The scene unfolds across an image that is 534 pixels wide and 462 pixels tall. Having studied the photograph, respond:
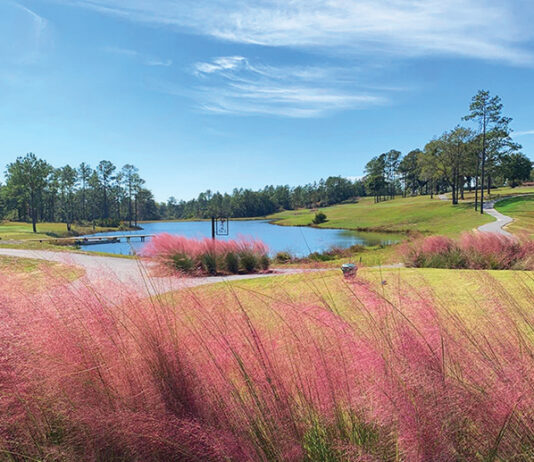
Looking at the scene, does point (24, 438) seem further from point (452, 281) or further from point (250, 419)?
point (452, 281)

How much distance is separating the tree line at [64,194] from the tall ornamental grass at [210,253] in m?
39.5

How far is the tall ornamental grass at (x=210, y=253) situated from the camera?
35.0ft

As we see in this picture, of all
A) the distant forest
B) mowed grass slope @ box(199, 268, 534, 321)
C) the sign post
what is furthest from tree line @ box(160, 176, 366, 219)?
mowed grass slope @ box(199, 268, 534, 321)

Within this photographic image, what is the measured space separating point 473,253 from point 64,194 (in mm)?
77022

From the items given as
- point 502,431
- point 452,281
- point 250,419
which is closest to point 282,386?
point 250,419

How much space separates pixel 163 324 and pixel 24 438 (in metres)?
0.79

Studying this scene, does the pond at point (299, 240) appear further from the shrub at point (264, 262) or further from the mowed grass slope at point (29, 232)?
the mowed grass slope at point (29, 232)

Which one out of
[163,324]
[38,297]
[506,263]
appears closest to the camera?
Answer: [163,324]

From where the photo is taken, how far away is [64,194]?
70688mm

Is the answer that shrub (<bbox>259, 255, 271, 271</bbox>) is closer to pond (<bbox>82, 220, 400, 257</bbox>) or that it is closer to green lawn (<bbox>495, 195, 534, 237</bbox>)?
pond (<bbox>82, 220, 400, 257</bbox>)

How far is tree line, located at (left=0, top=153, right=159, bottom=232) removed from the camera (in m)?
42.3

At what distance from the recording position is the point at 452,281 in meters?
6.41

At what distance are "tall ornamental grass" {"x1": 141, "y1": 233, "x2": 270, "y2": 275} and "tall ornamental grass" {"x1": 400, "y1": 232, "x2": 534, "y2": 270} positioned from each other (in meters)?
5.03

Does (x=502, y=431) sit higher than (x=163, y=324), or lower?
lower
